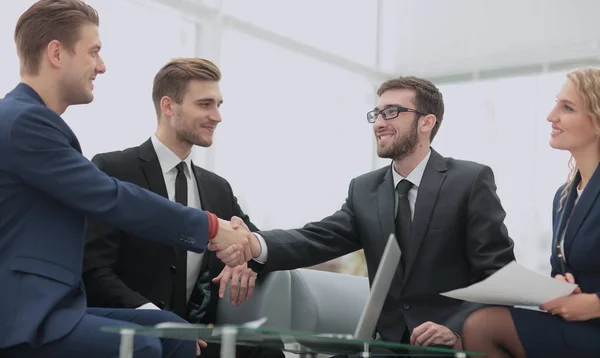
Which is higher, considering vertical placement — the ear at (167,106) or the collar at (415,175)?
the ear at (167,106)

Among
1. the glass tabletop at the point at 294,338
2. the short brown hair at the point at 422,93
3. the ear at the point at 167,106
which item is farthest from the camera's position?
the ear at the point at 167,106

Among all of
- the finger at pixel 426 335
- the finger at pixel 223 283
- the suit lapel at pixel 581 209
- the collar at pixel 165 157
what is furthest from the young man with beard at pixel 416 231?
the collar at pixel 165 157

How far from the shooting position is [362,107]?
24.8ft

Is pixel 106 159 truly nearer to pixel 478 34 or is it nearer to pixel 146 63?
pixel 146 63

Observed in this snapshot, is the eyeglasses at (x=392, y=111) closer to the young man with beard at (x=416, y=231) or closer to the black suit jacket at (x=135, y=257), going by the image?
the young man with beard at (x=416, y=231)

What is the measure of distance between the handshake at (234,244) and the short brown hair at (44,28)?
2.70 ft

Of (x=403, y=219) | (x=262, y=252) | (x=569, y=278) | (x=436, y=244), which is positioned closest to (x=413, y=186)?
(x=403, y=219)

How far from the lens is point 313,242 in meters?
3.38

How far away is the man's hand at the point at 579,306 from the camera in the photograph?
8.30 feet

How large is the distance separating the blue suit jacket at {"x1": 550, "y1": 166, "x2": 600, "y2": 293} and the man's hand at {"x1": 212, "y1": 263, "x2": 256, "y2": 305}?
117 centimetres

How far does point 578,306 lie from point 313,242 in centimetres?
117

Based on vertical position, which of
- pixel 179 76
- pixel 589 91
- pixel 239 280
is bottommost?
pixel 239 280

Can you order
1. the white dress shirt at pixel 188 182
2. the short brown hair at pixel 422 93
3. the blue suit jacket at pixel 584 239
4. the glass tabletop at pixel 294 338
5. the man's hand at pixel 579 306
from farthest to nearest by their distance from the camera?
the short brown hair at pixel 422 93, the white dress shirt at pixel 188 182, the blue suit jacket at pixel 584 239, the man's hand at pixel 579 306, the glass tabletop at pixel 294 338

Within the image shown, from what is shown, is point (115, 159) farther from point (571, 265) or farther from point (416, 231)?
Answer: point (571, 265)
